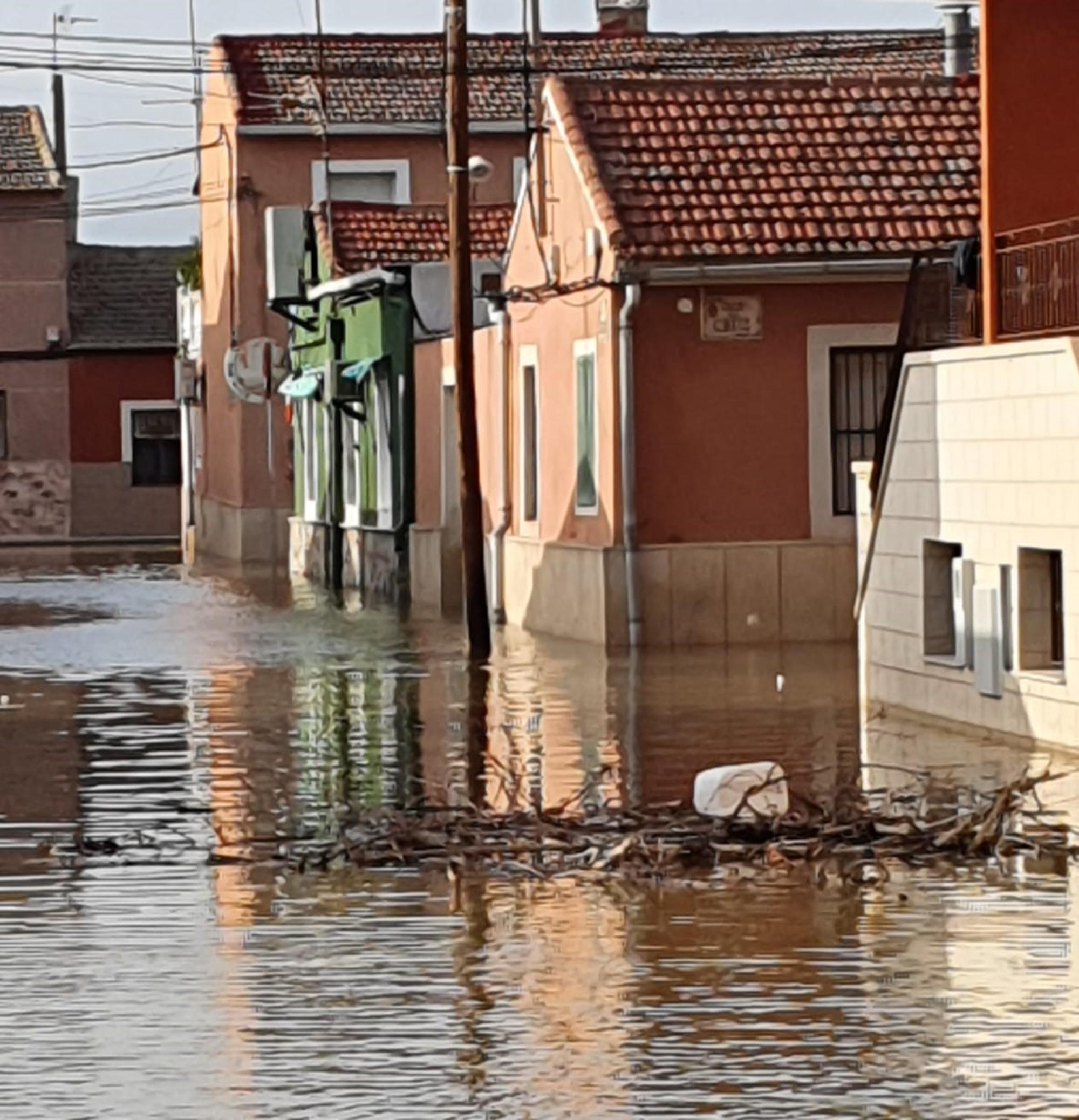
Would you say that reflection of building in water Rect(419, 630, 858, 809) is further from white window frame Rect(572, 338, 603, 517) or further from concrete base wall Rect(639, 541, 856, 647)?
white window frame Rect(572, 338, 603, 517)

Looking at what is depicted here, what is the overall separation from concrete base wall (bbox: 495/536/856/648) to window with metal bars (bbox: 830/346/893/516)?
0.60m

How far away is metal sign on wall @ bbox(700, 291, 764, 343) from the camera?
26203 mm

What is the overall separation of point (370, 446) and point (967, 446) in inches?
838

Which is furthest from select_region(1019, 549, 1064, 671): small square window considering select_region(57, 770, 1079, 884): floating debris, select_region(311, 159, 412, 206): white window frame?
select_region(311, 159, 412, 206): white window frame

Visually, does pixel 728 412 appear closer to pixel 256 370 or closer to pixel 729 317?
pixel 729 317

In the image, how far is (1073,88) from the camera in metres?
19.2

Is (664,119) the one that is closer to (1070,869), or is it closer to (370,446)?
(370,446)

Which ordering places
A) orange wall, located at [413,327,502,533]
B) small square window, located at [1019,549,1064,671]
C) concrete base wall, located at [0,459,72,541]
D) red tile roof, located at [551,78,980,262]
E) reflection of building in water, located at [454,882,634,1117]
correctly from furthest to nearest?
concrete base wall, located at [0,459,72,541], orange wall, located at [413,327,502,533], red tile roof, located at [551,78,980,262], small square window, located at [1019,549,1064,671], reflection of building in water, located at [454,882,634,1117]

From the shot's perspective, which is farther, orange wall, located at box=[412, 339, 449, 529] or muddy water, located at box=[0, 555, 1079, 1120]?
orange wall, located at box=[412, 339, 449, 529]

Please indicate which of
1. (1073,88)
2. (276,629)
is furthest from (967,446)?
(276,629)

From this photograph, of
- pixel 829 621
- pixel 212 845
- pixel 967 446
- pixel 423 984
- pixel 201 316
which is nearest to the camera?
pixel 423 984

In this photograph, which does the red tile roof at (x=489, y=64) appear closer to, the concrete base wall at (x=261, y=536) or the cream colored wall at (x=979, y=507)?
the concrete base wall at (x=261, y=536)

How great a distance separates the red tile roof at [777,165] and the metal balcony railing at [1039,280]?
7.02 m

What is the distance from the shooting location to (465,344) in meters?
26.7
